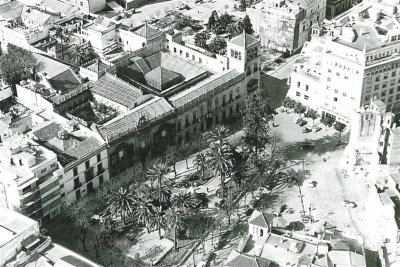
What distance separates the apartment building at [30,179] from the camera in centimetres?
13625

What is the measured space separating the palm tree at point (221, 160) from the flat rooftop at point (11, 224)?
4206 cm

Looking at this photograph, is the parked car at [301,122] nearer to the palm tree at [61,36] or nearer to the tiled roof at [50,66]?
the tiled roof at [50,66]

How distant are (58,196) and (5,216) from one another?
1587 cm

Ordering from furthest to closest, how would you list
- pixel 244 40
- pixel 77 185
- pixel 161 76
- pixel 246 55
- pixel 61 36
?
pixel 61 36 → pixel 161 76 → pixel 246 55 → pixel 244 40 → pixel 77 185

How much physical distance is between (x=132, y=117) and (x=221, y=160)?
80.2ft

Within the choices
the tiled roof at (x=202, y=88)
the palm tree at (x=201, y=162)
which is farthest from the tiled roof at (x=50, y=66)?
the palm tree at (x=201, y=162)

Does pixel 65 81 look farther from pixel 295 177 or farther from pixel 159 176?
pixel 295 177

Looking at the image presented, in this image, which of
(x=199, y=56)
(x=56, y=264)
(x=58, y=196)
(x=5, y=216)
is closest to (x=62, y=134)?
(x=58, y=196)

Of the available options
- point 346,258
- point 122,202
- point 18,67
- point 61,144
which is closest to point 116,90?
point 61,144

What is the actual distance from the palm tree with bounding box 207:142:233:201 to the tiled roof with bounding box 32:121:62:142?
35746 millimetres

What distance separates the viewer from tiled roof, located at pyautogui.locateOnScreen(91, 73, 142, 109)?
165m

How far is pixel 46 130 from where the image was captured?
502 feet

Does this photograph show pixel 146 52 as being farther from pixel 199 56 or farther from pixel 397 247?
pixel 397 247

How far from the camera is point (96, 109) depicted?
6639 inches
